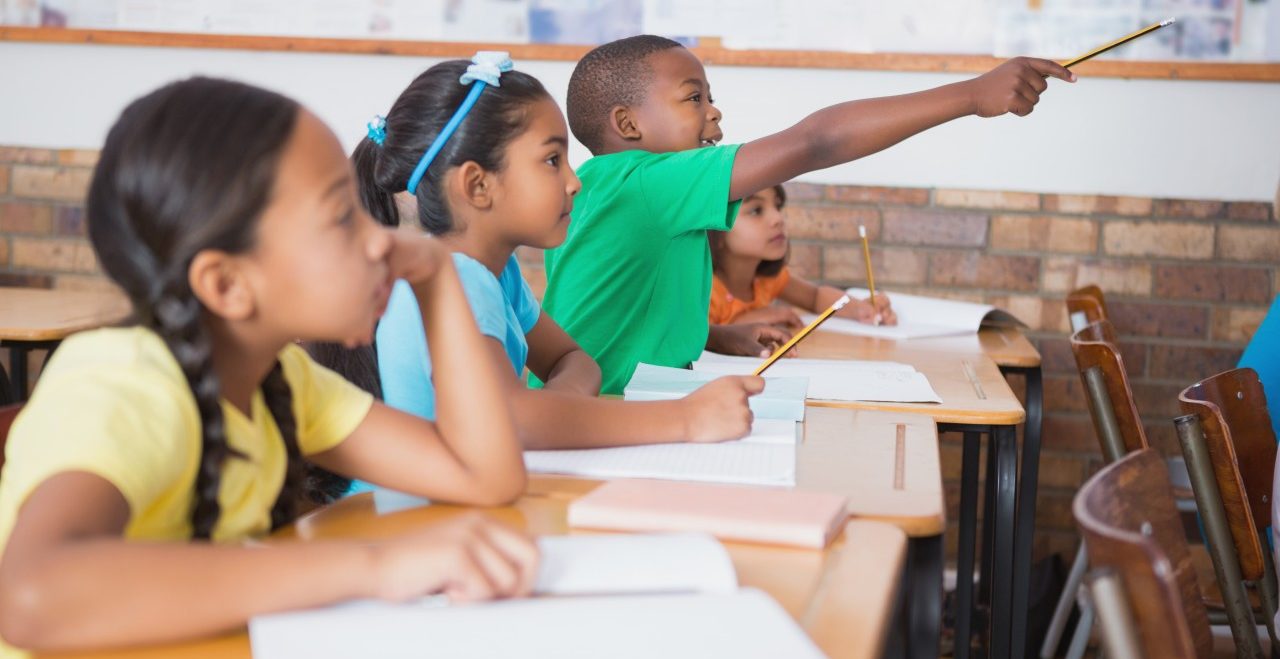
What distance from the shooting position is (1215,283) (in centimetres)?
303

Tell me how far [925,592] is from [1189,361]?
89.8 inches

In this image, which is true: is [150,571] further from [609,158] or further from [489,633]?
[609,158]

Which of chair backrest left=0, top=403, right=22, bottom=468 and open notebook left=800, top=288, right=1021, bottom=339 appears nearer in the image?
chair backrest left=0, top=403, right=22, bottom=468

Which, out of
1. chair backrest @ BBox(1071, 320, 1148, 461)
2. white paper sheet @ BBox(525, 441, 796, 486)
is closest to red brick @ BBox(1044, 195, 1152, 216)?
chair backrest @ BBox(1071, 320, 1148, 461)

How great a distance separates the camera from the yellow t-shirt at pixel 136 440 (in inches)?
30.8

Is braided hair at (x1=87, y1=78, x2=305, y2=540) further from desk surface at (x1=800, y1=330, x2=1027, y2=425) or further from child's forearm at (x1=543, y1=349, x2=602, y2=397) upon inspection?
desk surface at (x1=800, y1=330, x2=1027, y2=425)

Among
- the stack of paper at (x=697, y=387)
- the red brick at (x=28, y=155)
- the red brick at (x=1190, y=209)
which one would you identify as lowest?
the stack of paper at (x=697, y=387)

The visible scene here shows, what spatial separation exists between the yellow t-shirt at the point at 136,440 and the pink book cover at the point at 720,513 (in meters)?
0.25

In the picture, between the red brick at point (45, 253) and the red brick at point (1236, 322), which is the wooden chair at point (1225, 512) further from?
the red brick at point (45, 253)

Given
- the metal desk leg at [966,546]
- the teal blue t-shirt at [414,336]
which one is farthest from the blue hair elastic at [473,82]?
the metal desk leg at [966,546]

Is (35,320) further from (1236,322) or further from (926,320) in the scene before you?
(1236,322)

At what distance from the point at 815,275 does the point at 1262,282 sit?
1.03 metres

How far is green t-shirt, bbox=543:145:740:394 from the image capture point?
6.61ft

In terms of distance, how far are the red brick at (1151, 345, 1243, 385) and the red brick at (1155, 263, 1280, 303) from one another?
124mm
